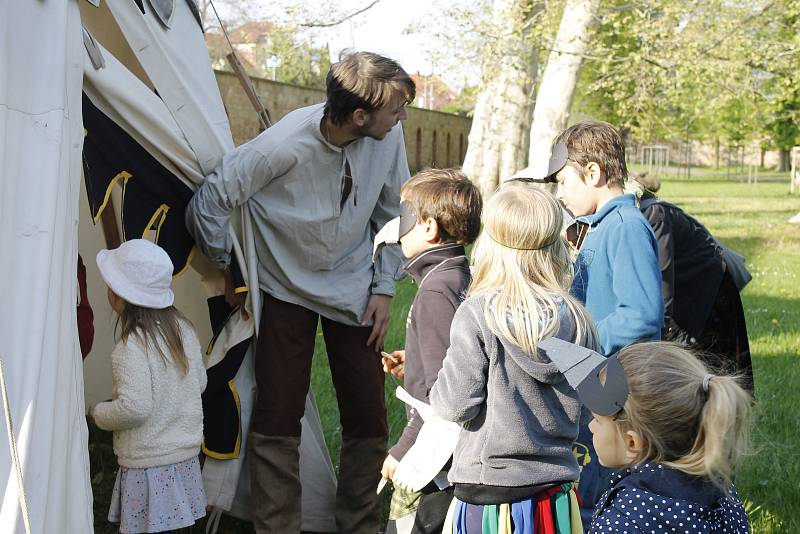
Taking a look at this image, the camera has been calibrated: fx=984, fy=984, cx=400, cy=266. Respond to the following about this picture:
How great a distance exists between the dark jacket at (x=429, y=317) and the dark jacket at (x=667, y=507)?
846 millimetres

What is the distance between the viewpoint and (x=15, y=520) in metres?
2.36

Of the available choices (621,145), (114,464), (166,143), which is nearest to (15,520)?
(166,143)

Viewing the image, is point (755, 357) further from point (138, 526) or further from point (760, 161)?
point (760, 161)

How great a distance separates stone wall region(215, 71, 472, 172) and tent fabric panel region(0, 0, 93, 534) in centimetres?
608

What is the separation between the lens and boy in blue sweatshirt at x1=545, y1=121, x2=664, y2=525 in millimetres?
3365

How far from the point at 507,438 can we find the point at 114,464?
301 centimetres

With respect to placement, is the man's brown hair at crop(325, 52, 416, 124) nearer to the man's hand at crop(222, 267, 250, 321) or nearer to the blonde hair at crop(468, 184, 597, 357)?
the man's hand at crop(222, 267, 250, 321)

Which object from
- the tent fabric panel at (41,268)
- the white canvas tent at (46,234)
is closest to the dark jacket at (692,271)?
the white canvas tent at (46,234)

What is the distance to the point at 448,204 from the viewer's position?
10.6ft

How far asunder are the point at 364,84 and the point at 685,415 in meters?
1.95

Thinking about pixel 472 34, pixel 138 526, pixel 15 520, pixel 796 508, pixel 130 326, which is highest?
pixel 472 34

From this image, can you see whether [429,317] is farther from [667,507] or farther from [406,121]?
[406,121]

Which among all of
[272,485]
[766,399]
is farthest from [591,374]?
[766,399]

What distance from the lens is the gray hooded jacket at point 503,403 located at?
2789 millimetres
